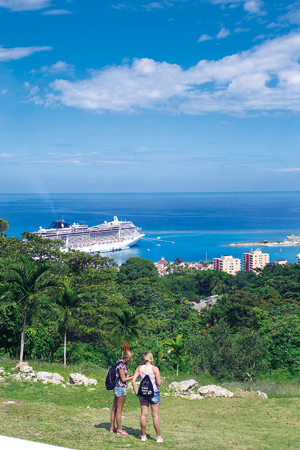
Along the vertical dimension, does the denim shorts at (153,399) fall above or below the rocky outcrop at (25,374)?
above

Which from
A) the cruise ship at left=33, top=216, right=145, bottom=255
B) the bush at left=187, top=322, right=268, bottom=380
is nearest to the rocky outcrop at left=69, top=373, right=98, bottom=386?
the bush at left=187, top=322, right=268, bottom=380

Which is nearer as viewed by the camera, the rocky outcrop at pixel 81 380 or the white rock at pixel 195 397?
the white rock at pixel 195 397

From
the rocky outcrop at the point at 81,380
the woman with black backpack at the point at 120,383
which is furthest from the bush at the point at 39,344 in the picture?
the woman with black backpack at the point at 120,383

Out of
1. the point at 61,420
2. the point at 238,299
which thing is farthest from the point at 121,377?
the point at 238,299

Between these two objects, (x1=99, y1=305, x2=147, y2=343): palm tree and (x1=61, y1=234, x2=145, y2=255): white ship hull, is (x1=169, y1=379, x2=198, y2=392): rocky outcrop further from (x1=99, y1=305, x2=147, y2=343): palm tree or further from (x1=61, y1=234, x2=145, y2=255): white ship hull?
(x1=61, y1=234, x2=145, y2=255): white ship hull

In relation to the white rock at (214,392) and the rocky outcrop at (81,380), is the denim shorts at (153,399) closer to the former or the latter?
the white rock at (214,392)

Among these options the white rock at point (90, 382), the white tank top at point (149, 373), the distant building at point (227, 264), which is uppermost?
the distant building at point (227, 264)
